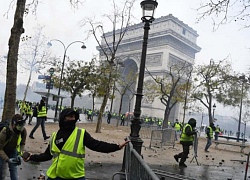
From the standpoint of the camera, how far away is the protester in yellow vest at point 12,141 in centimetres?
458

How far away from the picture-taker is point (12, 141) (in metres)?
4.85

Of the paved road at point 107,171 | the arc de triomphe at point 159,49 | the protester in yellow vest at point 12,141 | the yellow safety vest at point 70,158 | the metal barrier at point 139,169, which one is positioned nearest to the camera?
the metal barrier at point 139,169

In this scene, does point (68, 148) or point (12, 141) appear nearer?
point (68, 148)

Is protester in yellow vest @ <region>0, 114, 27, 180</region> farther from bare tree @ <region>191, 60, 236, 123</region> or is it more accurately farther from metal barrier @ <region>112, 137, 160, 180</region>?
bare tree @ <region>191, 60, 236, 123</region>

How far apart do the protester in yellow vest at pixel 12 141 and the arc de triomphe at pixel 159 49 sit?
4799 centimetres

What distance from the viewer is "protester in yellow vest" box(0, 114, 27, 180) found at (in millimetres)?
4582

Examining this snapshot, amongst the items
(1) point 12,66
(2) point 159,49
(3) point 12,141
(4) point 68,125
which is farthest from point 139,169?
(2) point 159,49

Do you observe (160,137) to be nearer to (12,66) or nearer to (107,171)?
(107,171)

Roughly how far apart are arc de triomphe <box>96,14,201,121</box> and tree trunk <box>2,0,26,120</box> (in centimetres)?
4490

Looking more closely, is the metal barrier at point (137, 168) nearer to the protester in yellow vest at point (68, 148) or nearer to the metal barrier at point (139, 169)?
the metal barrier at point (139, 169)

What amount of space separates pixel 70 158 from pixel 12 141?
5.86 feet

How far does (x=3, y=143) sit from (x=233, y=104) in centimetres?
3569

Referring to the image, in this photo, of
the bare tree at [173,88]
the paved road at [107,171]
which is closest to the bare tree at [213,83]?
the bare tree at [173,88]

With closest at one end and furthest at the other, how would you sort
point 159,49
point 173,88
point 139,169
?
point 139,169 < point 173,88 < point 159,49
